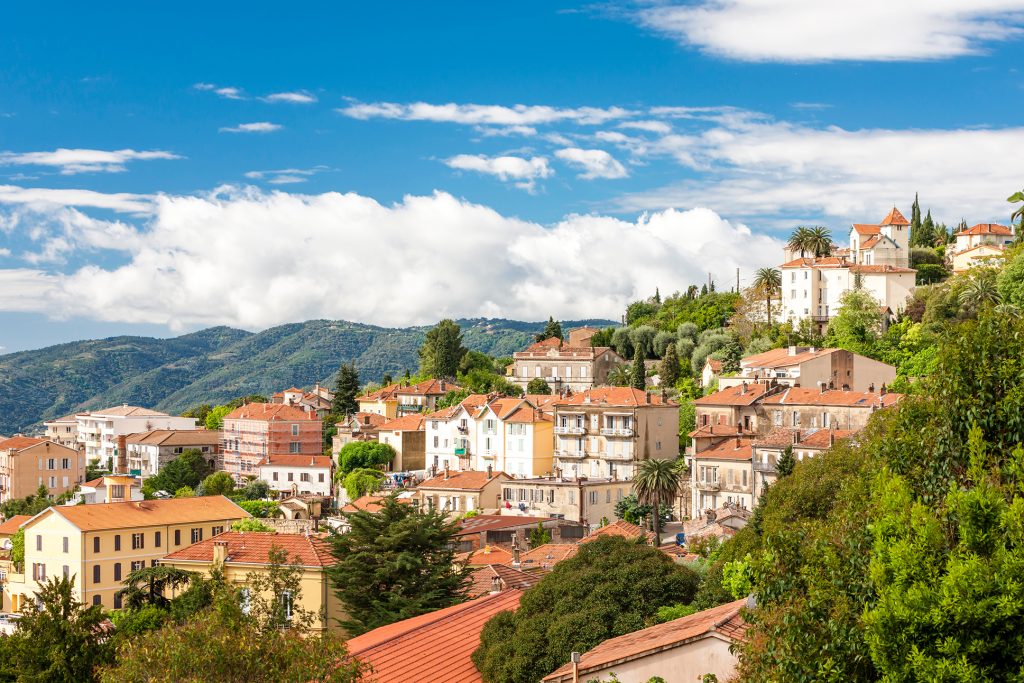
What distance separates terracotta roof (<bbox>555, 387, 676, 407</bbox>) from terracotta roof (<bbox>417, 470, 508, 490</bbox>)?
7.49 m

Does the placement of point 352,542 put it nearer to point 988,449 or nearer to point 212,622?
point 212,622

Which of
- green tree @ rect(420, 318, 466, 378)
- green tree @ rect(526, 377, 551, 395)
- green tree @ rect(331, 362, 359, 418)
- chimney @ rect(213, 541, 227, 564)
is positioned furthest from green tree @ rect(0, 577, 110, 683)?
green tree @ rect(420, 318, 466, 378)

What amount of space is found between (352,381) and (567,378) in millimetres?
22355

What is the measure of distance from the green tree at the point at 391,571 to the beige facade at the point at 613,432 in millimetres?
39148

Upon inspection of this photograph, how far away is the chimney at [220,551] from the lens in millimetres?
36159

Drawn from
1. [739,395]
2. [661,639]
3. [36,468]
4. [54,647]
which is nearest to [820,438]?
[739,395]

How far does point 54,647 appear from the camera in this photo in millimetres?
26516

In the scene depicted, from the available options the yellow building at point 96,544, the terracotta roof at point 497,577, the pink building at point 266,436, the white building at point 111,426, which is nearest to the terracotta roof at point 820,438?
the terracotta roof at point 497,577

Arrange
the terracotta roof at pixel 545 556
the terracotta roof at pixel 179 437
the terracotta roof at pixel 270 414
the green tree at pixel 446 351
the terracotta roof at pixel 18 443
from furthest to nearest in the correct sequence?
the green tree at pixel 446 351
the terracotta roof at pixel 179 437
the terracotta roof at pixel 18 443
the terracotta roof at pixel 270 414
the terracotta roof at pixel 545 556

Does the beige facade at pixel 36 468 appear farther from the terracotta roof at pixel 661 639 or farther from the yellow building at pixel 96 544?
the terracotta roof at pixel 661 639

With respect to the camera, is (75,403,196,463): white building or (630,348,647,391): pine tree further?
(75,403,196,463): white building

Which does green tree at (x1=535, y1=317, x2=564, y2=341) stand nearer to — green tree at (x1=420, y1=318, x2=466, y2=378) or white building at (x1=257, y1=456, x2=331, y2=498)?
green tree at (x1=420, y1=318, x2=466, y2=378)

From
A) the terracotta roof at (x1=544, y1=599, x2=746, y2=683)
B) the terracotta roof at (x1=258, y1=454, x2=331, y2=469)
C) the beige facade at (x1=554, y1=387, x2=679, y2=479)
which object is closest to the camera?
the terracotta roof at (x1=544, y1=599, x2=746, y2=683)

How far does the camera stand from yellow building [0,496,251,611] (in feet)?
178
